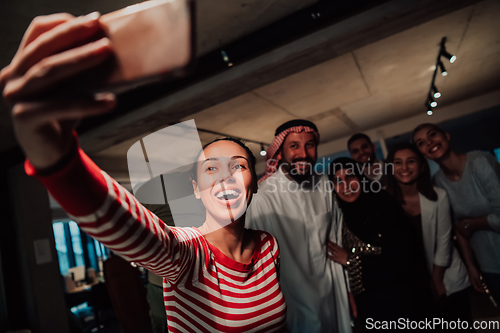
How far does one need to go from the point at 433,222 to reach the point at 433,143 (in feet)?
1.78

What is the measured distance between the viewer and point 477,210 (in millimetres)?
1642

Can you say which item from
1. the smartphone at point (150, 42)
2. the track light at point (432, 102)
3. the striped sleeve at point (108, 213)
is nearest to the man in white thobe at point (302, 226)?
the striped sleeve at point (108, 213)

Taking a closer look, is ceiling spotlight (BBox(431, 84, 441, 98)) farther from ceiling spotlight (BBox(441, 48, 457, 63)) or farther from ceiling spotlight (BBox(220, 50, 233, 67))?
ceiling spotlight (BBox(220, 50, 233, 67))

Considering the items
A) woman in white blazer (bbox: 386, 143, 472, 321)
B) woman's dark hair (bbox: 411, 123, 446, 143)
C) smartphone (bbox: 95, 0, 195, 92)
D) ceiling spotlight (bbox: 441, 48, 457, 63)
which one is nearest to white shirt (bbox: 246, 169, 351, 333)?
woman in white blazer (bbox: 386, 143, 472, 321)

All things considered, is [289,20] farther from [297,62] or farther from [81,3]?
[81,3]

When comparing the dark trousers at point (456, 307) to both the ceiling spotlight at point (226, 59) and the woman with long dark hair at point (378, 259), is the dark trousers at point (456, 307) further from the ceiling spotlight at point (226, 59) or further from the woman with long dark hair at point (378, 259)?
the ceiling spotlight at point (226, 59)

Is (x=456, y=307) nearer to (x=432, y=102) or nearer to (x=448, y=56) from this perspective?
(x=432, y=102)

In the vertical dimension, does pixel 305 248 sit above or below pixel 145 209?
below

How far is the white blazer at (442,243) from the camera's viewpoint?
1533 millimetres

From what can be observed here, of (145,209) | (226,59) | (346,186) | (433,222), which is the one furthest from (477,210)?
(145,209)

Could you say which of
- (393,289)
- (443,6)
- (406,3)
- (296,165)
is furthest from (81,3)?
(393,289)

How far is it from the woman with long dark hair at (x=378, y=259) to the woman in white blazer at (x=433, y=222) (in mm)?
157

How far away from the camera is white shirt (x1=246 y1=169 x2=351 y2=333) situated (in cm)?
127

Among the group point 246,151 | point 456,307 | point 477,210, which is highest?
point 246,151
